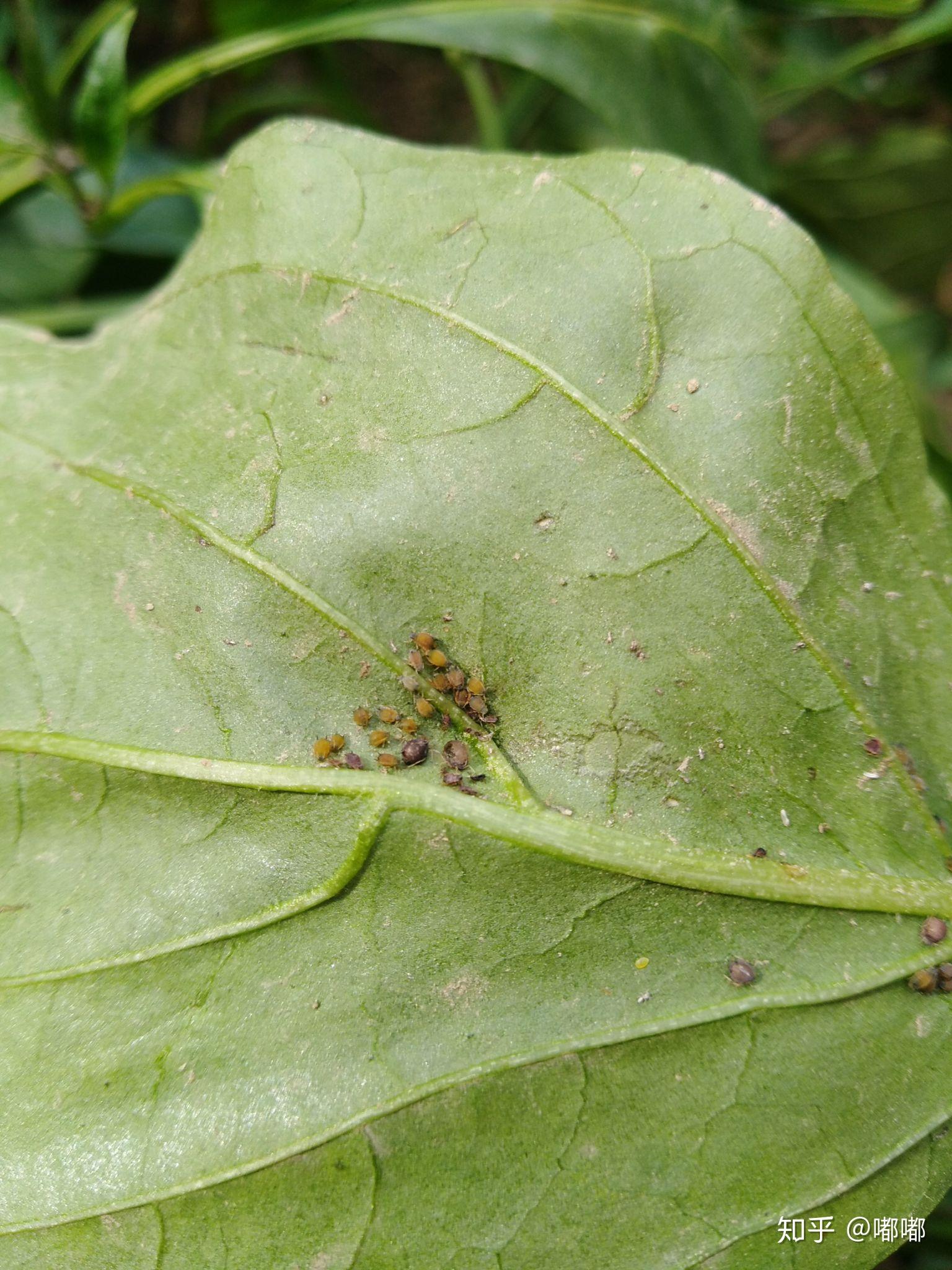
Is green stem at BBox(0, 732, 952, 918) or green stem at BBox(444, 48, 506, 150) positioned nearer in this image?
green stem at BBox(0, 732, 952, 918)

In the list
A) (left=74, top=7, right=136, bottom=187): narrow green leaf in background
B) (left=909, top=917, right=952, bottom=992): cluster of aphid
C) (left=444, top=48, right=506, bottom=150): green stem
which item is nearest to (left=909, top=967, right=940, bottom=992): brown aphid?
(left=909, top=917, right=952, bottom=992): cluster of aphid

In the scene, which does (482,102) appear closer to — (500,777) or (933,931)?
(500,777)

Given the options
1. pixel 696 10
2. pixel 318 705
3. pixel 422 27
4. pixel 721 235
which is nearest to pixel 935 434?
pixel 696 10

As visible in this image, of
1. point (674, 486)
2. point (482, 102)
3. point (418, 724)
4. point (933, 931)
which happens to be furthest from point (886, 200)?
point (418, 724)

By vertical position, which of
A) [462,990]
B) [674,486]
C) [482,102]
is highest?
[482,102]

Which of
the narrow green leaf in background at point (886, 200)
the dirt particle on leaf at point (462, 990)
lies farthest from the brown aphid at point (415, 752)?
the narrow green leaf in background at point (886, 200)

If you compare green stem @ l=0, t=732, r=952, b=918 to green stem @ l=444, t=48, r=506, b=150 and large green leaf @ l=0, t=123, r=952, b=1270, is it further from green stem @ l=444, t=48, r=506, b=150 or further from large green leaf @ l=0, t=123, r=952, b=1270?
green stem @ l=444, t=48, r=506, b=150
